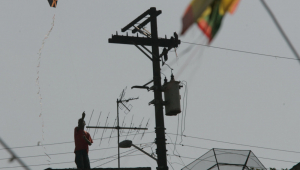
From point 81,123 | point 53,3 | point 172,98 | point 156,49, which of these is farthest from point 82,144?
point 53,3

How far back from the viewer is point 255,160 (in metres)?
13.7

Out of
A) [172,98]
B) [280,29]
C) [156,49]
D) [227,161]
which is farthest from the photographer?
[227,161]

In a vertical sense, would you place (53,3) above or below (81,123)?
above

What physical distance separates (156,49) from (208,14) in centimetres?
776

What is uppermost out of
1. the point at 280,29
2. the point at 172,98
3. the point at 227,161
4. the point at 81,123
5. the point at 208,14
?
the point at 172,98

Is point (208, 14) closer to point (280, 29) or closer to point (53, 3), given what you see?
point (280, 29)

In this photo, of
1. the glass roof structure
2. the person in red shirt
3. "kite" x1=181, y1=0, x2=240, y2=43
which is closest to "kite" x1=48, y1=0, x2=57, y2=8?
the person in red shirt

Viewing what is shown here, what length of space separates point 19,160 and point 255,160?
37.5 ft

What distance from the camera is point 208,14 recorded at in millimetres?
5031

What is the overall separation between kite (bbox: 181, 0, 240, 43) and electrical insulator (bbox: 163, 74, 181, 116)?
22.4 feet

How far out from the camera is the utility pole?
1183 cm

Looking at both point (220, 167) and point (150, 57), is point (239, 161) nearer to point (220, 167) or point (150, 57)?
point (220, 167)

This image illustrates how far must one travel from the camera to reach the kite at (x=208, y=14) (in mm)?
4523

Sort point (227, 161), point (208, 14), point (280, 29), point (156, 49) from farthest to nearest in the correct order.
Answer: point (227, 161) < point (156, 49) < point (208, 14) < point (280, 29)
